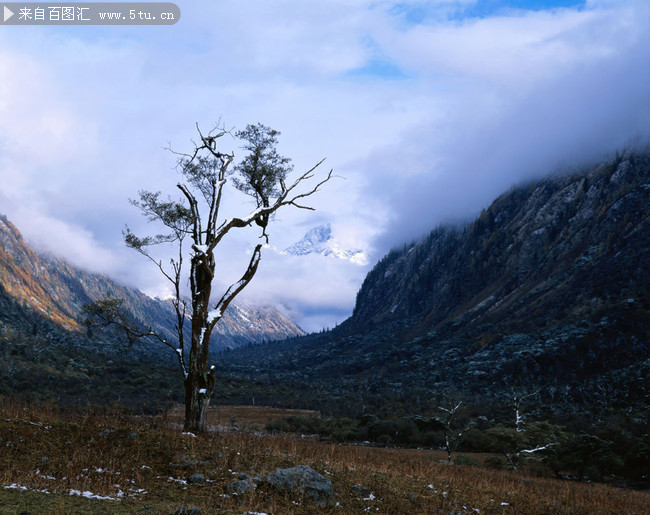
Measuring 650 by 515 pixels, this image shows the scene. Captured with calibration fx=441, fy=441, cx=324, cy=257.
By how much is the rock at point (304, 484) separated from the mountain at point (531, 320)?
49675 mm

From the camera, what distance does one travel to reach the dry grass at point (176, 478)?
8.24 meters

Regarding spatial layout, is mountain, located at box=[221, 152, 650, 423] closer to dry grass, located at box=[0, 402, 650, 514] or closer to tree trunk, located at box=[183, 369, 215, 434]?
dry grass, located at box=[0, 402, 650, 514]

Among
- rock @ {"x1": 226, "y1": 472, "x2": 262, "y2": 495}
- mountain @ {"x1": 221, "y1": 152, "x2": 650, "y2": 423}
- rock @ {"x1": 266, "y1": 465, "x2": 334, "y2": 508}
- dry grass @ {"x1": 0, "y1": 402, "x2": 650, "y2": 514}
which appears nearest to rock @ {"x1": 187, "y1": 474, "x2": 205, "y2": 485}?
dry grass @ {"x1": 0, "y1": 402, "x2": 650, "y2": 514}

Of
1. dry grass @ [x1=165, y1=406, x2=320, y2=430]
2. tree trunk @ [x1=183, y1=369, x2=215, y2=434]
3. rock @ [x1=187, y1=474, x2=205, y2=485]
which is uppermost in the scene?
tree trunk @ [x1=183, y1=369, x2=215, y2=434]

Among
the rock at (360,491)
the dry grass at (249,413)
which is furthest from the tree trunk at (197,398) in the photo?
the dry grass at (249,413)

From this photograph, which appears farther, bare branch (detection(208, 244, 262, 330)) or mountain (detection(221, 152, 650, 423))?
mountain (detection(221, 152, 650, 423))

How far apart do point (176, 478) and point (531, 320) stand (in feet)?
297

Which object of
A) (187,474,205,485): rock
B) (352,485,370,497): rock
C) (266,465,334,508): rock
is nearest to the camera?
(266,465,334,508): rock

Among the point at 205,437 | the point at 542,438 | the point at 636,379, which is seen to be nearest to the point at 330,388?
the point at 636,379

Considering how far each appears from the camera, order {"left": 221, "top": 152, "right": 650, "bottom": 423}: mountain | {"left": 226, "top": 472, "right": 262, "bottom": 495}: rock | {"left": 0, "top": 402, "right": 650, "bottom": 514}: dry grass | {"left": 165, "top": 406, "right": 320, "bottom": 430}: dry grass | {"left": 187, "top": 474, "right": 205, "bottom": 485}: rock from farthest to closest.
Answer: {"left": 221, "top": 152, "right": 650, "bottom": 423}: mountain, {"left": 165, "top": 406, "right": 320, "bottom": 430}: dry grass, {"left": 187, "top": 474, "right": 205, "bottom": 485}: rock, {"left": 226, "top": 472, "right": 262, "bottom": 495}: rock, {"left": 0, "top": 402, "right": 650, "bottom": 514}: dry grass

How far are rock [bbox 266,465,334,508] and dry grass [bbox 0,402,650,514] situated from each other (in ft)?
0.85

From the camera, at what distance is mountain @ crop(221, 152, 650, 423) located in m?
63.7

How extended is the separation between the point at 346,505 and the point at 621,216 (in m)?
104

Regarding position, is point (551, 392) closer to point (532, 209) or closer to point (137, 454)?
point (137, 454)
